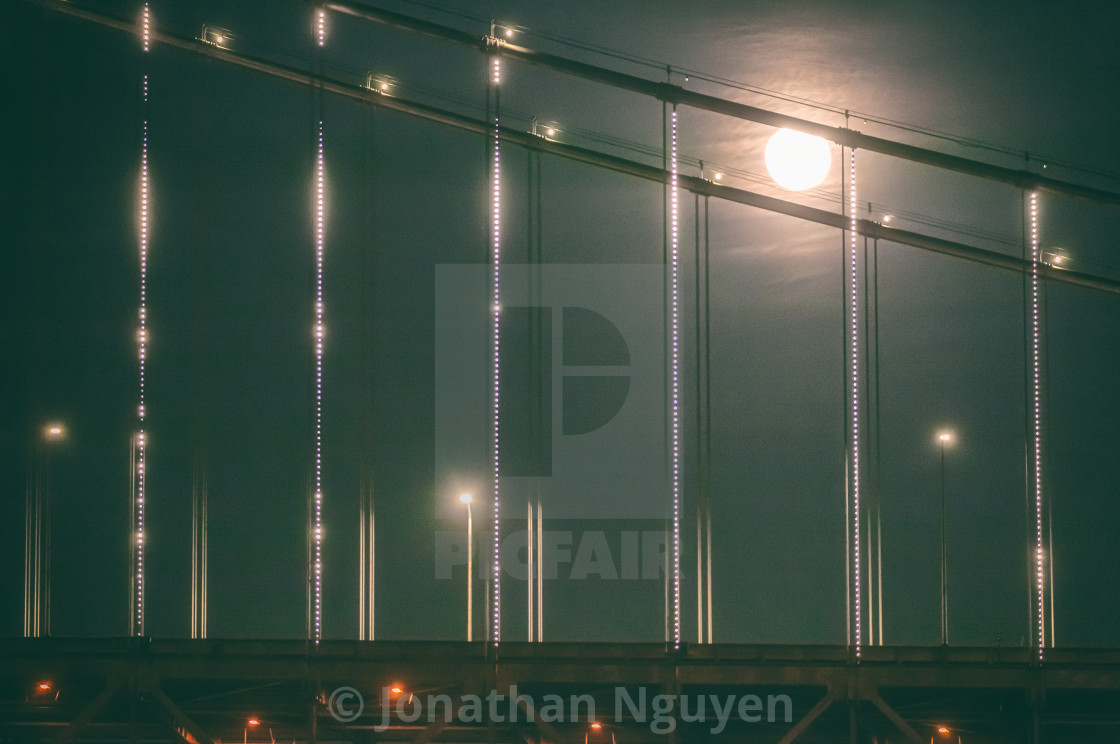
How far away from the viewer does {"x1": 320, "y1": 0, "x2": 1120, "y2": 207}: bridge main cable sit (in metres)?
15.8

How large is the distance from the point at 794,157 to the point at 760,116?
806cm

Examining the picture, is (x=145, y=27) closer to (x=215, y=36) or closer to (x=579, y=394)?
(x=215, y=36)

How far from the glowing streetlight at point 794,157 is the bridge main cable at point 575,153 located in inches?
149

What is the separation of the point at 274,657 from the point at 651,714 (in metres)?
6.49

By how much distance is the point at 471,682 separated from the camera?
52.9 ft

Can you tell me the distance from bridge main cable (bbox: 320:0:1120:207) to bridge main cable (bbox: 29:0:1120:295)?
206cm

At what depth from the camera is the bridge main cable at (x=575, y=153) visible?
18.8 m

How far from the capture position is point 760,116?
1628 cm

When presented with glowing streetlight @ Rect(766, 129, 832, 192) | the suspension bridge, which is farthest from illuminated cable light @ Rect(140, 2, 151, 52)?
glowing streetlight @ Rect(766, 129, 832, 192)

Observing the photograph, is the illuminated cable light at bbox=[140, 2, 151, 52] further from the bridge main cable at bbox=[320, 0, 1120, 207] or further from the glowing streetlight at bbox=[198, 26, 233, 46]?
the bridge main cable at bbox=[320, 0, 1120, 207]

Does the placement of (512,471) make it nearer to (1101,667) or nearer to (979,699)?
(979,699)

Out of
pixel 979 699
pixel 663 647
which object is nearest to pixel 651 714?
pixel 663 647

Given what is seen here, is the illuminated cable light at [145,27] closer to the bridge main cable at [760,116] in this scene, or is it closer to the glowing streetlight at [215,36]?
the glowing streetlight at [215,36]

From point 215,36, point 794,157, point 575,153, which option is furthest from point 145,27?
point 794,157
